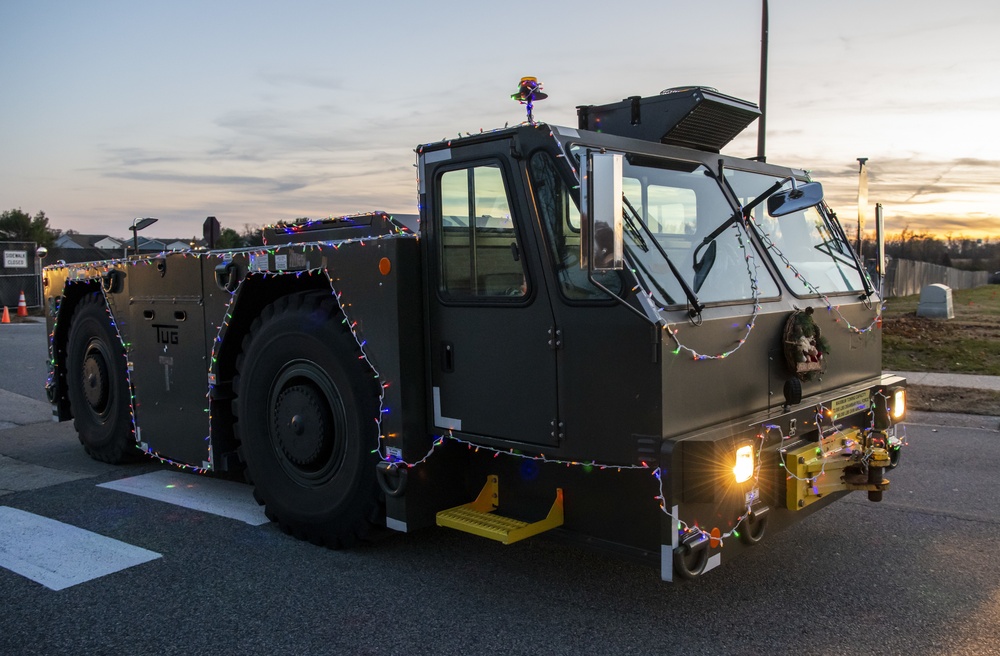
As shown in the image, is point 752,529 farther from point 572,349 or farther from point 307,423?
point 307,423

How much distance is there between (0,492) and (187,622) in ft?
11.0

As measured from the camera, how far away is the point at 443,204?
439cm

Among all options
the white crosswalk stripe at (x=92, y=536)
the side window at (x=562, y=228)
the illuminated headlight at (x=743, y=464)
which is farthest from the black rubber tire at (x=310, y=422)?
the illuminated headlight at (x=743, y=464)

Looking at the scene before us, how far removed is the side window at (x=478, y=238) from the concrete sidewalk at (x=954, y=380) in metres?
8.06

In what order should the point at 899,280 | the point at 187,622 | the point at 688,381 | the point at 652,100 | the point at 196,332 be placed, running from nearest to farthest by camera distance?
the point at 688,381 → the point at 187,622 → the point at 652,100 → the point at 196,332 → the point at 899,280

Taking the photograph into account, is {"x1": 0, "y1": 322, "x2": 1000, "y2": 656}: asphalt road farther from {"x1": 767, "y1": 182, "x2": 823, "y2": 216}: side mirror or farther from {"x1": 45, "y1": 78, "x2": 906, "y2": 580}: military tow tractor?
{"x1": 767, "y1": 182, "x2": 823, "y2": 216}: side mirror

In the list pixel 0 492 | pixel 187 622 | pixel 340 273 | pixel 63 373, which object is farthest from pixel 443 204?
pixel 63 373

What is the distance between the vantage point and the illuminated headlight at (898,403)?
5.14 m

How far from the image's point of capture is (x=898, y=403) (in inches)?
203

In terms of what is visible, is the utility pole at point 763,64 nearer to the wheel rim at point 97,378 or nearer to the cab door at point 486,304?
the wheel rim at point 97,378

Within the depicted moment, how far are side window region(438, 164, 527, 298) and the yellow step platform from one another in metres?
1.03

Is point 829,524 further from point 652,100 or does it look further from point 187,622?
point 187,622

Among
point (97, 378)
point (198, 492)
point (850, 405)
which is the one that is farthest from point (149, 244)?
point (850, 405)

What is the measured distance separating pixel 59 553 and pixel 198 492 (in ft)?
4.71
